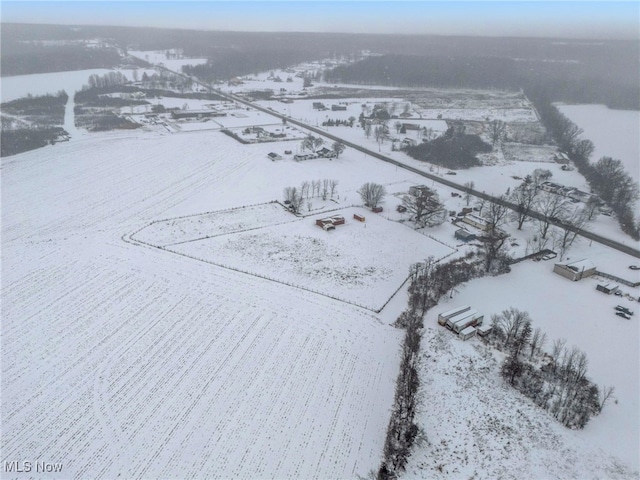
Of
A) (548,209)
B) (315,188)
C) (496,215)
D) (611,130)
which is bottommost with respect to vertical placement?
(315,188)

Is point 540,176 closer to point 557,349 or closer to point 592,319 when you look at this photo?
point 592,319


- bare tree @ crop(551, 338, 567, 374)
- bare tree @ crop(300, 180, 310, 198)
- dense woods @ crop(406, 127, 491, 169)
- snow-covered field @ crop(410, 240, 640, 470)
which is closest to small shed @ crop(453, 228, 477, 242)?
snow-covered field @ crop(410, 240, 640, 470)

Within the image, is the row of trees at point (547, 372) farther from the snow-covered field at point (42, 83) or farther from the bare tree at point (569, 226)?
the snow-covered field at point (42, 83)

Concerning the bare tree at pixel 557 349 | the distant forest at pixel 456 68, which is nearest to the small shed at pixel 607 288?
the bare tree at pixel 557 349

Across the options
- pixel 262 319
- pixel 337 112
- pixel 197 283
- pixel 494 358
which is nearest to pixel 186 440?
pixel 262 319

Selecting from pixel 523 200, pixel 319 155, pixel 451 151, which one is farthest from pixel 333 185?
pixel 451 151

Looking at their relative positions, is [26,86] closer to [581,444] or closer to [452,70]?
[452,70]
